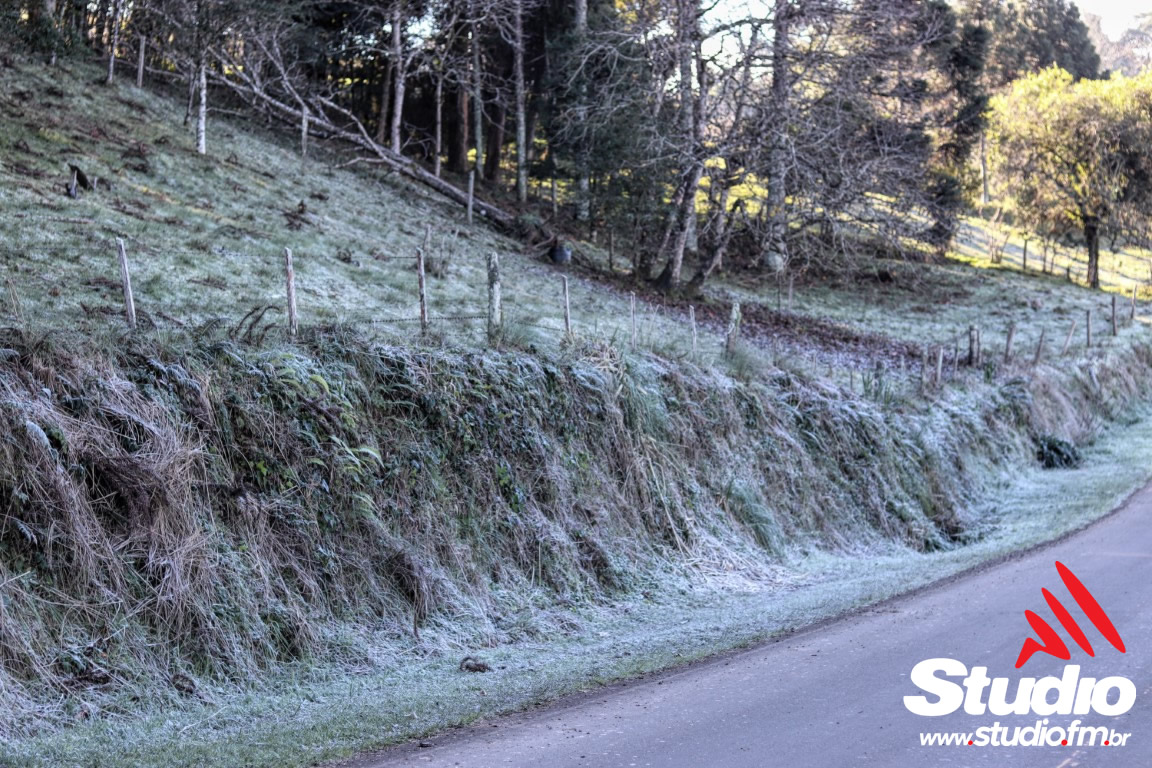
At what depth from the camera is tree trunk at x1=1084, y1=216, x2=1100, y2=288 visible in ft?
181

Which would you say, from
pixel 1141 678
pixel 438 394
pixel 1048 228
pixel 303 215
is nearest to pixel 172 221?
pixel 303 215

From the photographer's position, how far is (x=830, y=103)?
28.8m

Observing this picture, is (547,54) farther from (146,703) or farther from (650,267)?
(146,703)

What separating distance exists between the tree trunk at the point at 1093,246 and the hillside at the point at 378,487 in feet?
113

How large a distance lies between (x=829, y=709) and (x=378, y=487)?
17.1 ft

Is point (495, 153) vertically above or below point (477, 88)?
below

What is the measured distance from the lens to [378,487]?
1095 centimetres

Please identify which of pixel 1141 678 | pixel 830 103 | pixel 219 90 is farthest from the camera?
pixel 219 90

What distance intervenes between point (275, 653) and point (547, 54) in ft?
111

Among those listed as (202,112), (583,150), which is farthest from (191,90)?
(583,150)

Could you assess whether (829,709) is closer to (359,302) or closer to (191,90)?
(359,302)

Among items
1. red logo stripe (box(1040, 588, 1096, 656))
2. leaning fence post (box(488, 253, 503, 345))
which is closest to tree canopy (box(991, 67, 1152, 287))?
leaning fence post (box(488, 253, 503, 345))

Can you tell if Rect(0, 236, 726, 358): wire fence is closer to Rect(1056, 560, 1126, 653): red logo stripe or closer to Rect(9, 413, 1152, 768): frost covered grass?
Rect(9, 413, 1152, 768): frost covered grass

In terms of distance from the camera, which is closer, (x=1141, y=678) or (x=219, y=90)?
(x=1141, y=678)
